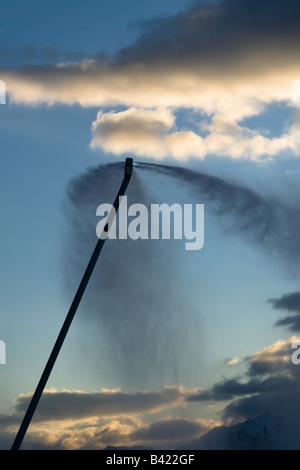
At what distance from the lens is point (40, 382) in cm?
7644

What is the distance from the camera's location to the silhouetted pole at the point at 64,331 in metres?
74.9

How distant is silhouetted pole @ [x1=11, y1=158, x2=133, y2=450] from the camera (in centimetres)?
7488

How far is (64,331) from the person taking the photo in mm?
78062

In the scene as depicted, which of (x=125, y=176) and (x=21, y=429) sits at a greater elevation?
(x=125, y=176)

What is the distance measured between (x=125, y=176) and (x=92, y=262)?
11249 millimetres
